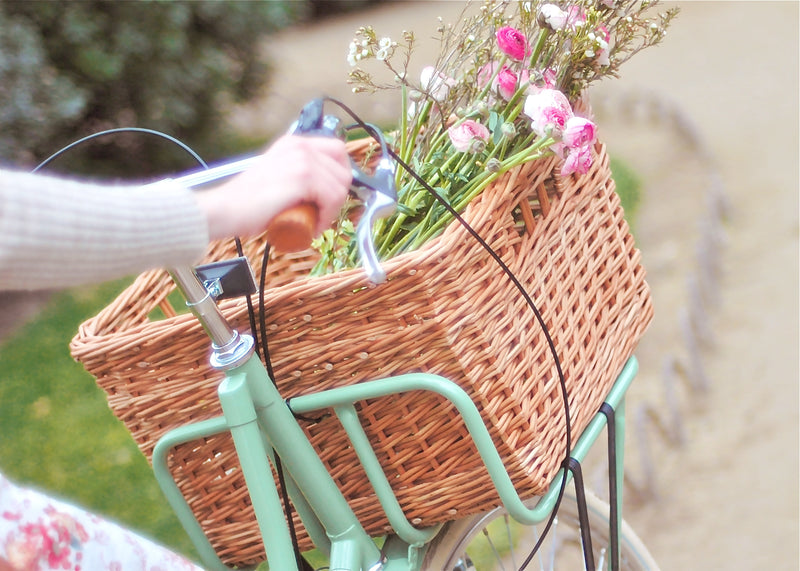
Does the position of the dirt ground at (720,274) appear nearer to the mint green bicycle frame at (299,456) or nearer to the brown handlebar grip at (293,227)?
the mint green bicycle frame at (299,456)

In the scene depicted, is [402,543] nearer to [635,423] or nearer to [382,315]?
[382,315]

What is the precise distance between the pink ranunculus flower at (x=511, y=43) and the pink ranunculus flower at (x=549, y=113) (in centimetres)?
11

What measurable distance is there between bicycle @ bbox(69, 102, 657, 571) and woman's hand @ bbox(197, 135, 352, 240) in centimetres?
4

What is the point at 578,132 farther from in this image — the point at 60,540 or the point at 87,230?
the point at 60,540

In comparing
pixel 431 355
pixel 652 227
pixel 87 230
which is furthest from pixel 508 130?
pixel 652 227

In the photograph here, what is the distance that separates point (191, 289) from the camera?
1169mm

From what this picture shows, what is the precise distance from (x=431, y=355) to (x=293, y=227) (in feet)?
1.24

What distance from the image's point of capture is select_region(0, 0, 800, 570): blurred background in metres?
2.63

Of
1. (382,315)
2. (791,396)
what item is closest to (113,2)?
(791,396)

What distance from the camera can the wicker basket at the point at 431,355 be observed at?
48.0 inches

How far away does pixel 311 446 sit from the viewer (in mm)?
1328

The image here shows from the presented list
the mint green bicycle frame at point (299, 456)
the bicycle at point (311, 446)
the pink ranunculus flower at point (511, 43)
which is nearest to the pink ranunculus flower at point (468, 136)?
the pink ranunculus flower at point (511, 43)

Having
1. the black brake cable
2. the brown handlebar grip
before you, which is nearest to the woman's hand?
the brown handlebar grip

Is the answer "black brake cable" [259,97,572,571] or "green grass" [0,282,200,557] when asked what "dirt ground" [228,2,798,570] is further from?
"green grass" [0,282,200,557]
